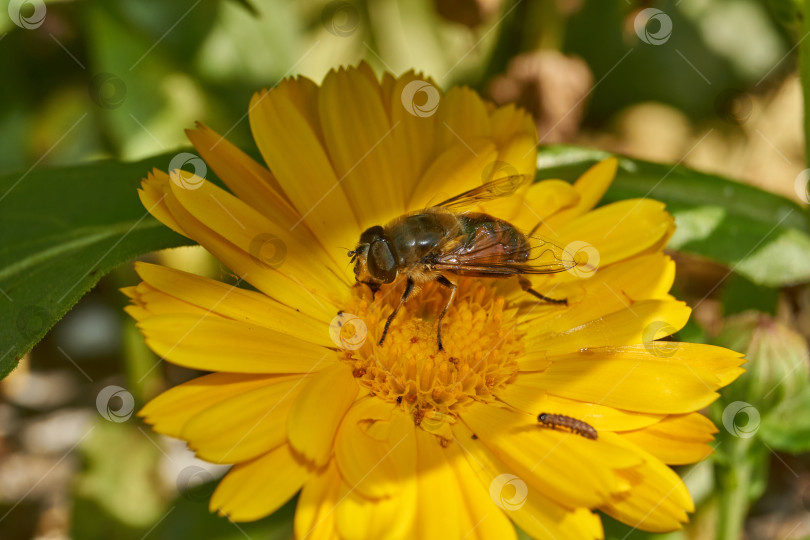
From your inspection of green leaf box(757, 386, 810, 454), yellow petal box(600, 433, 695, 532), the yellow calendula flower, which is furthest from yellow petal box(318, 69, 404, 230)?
green leaf box(757, 386, 810, 454)

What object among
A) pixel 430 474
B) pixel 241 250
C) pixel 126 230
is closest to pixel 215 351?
pixel 241 250

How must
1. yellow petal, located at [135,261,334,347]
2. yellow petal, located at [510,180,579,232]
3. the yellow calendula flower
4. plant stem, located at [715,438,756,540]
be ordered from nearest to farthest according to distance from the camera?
the yellow calendula flower → yellow petal, located at [135,261,334,347] → yellow petal, located at [510,180,579,232] → plant stem, located at [715,438,756,540]

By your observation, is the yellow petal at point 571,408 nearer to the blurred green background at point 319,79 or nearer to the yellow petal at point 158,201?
the blurred green background at point 319,79

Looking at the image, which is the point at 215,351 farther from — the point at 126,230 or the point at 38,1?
the point at 38,1

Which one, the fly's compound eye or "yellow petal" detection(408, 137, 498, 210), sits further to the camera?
"yellow petal" detection(408, 137, 498, 210)

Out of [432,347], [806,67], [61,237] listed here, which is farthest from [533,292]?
[61,237]

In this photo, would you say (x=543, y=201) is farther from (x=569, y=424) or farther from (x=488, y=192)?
(x=569, y=424)

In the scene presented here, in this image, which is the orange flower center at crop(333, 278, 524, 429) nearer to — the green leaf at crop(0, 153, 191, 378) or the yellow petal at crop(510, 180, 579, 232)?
the yellow petal at crop(510, 180, 579, 232)

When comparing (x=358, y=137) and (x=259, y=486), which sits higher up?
(x=358, y=137)

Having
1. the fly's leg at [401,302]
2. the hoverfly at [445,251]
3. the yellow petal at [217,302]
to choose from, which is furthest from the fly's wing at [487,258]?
the yellow petal at [217,302]
